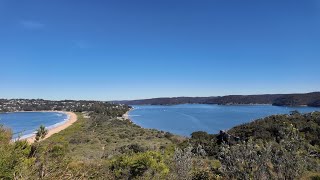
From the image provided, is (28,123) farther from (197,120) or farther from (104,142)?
(104,142)

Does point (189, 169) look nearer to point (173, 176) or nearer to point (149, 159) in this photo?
point (173, 176)

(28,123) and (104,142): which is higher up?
(28,123)

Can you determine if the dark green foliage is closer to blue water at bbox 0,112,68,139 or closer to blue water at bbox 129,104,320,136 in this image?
blue water at bbox 129,104,320,136

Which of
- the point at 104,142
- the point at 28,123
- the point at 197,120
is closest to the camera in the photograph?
the point at 104,142

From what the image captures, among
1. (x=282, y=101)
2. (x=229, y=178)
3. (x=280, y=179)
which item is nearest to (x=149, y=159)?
(x=229, y=178)

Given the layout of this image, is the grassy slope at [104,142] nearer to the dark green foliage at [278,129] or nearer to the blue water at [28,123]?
the blue water at [28,123]

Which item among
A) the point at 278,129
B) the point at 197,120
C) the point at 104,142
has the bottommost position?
the point at 104,142

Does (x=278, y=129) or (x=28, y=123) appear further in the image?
(x=28, y=123)

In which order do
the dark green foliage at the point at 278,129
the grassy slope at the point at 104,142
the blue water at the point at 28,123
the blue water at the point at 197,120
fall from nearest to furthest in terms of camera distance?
the grassy slope at the point at 104,142, the dark green foliage at the point at 278,129, the blue water at the point at 28,123, the blue water at the point at 197,120

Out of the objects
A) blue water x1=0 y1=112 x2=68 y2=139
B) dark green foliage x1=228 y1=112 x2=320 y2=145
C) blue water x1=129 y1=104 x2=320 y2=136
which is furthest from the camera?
blue water x1=129 y1=104 x2=320 y2=136

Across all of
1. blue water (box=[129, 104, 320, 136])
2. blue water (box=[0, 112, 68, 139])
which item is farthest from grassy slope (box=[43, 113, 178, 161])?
blue water (box=[129, 104, 320, 136])

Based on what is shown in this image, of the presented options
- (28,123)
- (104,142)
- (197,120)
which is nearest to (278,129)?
(104,142)

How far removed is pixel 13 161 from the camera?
21.1ft

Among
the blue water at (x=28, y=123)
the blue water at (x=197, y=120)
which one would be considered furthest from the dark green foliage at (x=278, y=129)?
the blue water at (x=28, y=123)
